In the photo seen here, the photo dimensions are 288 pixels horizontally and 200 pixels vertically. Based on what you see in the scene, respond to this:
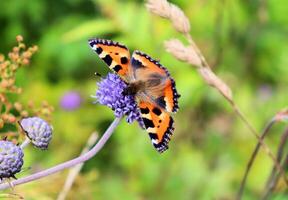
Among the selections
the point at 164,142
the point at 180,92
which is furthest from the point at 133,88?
the point at 180,92

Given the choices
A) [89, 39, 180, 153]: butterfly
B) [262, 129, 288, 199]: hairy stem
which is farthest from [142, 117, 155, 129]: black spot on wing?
[262, 129, 288, 199]: hairy stem

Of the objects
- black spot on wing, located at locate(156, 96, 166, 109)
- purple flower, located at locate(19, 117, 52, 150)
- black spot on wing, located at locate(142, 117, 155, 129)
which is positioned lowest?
purple flower, located at locate(19, 117, 52, 150)

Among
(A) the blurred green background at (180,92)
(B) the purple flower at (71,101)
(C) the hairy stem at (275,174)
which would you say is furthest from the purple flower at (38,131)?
(B) the purple flower at (71,101)

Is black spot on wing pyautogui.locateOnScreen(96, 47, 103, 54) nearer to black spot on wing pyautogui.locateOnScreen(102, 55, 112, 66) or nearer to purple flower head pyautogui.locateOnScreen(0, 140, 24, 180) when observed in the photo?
black spot on wing pyautogui.locateOnScreen(102, 55, 112, 66)

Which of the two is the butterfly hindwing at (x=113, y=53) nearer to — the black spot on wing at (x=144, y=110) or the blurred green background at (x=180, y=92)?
the black spot on wing at (x=144, y=110)

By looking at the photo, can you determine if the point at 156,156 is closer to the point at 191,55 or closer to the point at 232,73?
the point at 232,73

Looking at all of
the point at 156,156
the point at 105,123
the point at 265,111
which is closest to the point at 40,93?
the point at 105,123
